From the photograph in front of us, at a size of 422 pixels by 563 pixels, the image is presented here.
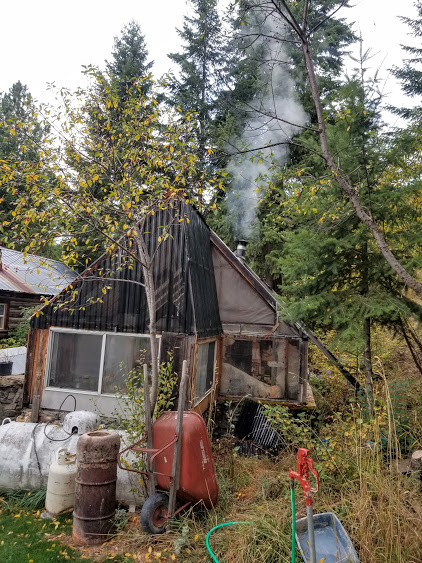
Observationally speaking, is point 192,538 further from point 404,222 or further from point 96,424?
point 404,222

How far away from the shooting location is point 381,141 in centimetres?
694

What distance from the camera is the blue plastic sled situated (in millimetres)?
3449

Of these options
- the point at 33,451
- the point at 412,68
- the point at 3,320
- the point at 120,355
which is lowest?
the point at 33,451

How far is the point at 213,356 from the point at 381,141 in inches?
219

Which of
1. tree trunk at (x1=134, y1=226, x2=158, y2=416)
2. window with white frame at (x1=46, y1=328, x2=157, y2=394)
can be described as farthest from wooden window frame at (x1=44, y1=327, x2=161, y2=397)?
tree trunk at (x1=134, y1=226, x2=158, y2=416)

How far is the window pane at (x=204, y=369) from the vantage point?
782cm

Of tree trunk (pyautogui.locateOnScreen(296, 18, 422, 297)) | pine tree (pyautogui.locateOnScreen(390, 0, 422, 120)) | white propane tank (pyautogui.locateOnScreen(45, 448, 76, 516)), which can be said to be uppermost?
pine tree (pyautogui.locateOnScreen(390, 0, 422, 120))

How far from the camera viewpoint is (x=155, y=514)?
4738 mm

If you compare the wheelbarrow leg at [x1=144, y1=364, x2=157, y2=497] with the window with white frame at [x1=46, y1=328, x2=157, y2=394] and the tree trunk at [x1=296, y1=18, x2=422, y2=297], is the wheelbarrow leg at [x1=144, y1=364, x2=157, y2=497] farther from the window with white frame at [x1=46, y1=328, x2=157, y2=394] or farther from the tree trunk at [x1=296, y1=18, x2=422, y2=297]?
the tree trunk at [x1=296, y1=18, x2=422, y2=297]

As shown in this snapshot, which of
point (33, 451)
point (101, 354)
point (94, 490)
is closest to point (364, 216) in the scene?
point (94, 490)

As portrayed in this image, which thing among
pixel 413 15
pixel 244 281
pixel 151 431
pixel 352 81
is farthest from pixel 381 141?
pixel 413 15

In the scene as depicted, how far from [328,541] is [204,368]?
15.6ft

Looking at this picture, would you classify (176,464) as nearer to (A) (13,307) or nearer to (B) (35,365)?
(B) (35,365)

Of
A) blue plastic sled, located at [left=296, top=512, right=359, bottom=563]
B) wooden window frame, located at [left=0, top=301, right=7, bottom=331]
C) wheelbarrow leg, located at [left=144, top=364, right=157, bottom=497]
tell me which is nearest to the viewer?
blue plastic sled, located at [left=296, top=512, right=359, bottom=563]
